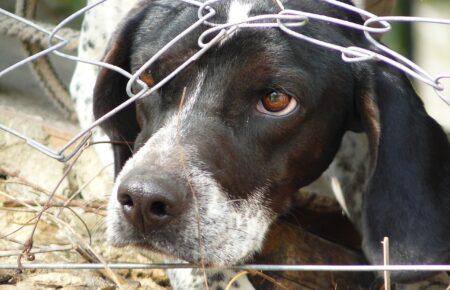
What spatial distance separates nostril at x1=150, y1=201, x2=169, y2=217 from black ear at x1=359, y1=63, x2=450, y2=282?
745 millimetres

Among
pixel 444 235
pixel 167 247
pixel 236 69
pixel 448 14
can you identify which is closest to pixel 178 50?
pixel 236 69

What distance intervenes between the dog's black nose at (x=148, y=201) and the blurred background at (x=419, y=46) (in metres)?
2.96

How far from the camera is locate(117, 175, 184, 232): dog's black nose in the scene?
272 cm

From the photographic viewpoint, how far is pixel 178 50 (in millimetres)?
3236

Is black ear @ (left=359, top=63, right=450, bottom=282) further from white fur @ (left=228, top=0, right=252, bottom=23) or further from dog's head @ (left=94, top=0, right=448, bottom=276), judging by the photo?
white fur @ (left=228, top=0, right=252, bottom=23)

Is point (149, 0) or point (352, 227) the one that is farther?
point (352, 227)

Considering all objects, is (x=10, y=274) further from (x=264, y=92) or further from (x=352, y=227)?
(x=352, y=227)

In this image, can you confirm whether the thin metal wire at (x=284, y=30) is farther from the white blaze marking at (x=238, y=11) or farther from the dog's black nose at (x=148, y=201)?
the dog's black nose at (x=148, y=201)

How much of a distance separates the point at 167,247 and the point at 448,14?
433 centimetres

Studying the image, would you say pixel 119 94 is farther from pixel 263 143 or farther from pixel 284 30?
pixel 284 30

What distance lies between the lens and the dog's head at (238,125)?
284 cm

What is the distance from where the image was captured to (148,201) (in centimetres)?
273

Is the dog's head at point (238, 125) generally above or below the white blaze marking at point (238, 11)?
Answer: below

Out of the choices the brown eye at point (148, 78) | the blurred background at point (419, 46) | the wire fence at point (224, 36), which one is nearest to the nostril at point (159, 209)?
the wire fence at point (224, 36)
